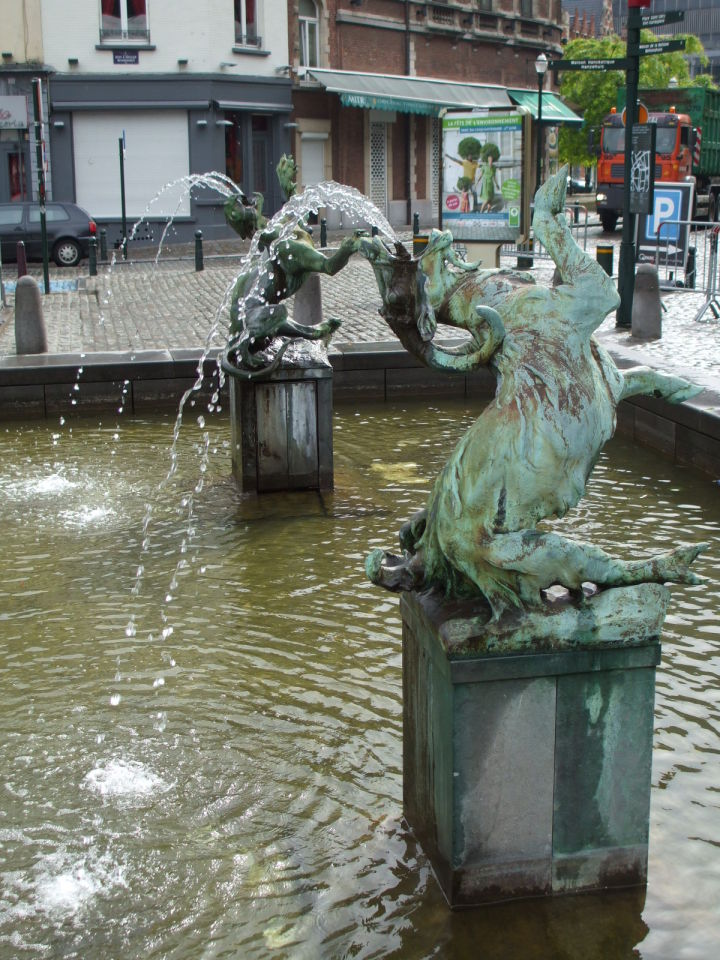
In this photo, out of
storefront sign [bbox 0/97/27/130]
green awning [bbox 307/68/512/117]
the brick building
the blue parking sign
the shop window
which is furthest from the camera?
the brick building

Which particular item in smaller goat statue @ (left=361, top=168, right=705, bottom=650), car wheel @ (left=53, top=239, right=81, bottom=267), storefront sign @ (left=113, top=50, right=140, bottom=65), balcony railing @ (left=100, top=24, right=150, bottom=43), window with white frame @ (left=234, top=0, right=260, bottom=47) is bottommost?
car wheel @ (left=53, top=239, right=81, bottom=267)

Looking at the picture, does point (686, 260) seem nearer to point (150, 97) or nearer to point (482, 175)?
point (482, 175)

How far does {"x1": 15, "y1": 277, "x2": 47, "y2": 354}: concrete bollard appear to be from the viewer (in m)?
11.9

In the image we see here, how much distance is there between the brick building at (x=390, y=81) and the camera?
3697 centimetres

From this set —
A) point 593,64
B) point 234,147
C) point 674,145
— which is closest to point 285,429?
point 593,64

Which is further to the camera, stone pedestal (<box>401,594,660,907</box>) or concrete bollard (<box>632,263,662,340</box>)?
concrete bollard (<box>632,263,662,340</box>)

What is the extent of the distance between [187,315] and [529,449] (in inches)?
525

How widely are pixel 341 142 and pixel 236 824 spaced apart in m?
35.9

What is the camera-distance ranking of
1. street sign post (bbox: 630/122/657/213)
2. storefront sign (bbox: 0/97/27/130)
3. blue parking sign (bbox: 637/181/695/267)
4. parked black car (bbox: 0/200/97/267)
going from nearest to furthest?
street sign post (bbox: 630/122/657/213) < blue parking sign (bbox: 637/181/695/267) < parked black car (bbox: 0/200/97/267) < storefront sign (bbox: 0/97/27/130)

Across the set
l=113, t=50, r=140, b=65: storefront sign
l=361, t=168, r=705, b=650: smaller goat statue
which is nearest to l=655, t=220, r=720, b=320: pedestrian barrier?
l=361, t=168, r=705, b=650: smaller goat statue

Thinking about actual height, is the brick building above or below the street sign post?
above

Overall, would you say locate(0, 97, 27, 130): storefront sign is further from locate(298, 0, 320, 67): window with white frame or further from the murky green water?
the murky green water

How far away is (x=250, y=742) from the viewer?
15.7ft

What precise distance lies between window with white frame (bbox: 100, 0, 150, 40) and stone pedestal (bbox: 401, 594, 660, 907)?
104ft
